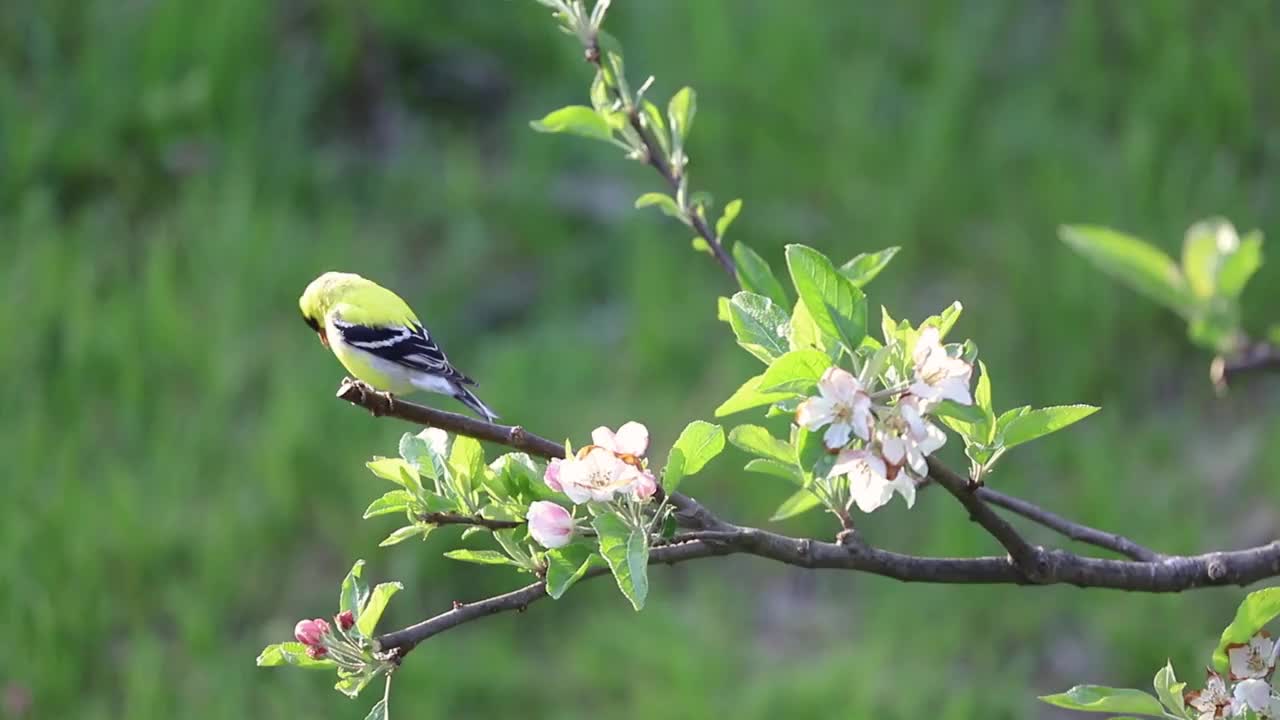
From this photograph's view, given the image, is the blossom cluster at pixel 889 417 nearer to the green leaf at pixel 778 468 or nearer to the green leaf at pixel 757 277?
the green leaf at pixel 778 468

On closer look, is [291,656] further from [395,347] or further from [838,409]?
[395,347]

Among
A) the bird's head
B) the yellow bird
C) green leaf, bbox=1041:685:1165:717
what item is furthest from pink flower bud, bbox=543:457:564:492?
the bird's head

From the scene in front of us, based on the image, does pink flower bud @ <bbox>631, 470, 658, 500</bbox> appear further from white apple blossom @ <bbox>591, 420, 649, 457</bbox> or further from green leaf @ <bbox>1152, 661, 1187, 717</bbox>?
green leaf @ <bbox>1152, 661, 1187, 717</bbox>

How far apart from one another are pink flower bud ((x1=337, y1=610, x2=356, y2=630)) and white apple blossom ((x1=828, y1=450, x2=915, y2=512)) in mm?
462

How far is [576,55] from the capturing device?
4855mm

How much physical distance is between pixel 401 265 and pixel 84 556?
1439 millimetres

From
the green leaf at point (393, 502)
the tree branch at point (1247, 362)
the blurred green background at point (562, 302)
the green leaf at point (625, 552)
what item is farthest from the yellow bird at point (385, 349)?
the tree branch at point (1247, 362)

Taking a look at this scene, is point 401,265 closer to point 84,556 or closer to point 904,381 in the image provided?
point 84,556

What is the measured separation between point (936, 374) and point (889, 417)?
0.17 feet

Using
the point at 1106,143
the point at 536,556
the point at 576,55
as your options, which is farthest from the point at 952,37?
the point at 536,556

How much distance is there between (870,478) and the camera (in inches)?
44.4

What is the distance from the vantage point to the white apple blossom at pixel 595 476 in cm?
117

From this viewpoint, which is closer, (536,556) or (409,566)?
(536,556)

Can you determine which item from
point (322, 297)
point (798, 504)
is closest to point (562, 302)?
point (322, 297)
